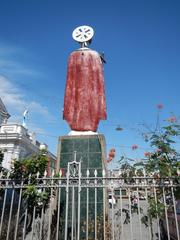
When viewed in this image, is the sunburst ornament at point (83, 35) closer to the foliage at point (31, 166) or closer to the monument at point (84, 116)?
the monument at point (84, 116)

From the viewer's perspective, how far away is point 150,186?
4758 mm

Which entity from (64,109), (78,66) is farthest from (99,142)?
(78,66)

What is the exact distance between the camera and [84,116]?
8.73m

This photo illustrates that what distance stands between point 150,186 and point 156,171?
35 cm

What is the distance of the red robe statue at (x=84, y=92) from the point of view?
8.69 metres

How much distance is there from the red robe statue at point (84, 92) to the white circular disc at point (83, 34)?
0.56 meters

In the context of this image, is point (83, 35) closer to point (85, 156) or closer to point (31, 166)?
point (85, 156)

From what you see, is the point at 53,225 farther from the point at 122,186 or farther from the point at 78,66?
the point at 78,66

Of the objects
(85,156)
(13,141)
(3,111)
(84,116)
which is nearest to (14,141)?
(13,141)

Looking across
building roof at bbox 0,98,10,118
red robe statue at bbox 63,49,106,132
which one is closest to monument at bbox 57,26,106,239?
red robe statue at bbox 63,49,106,132

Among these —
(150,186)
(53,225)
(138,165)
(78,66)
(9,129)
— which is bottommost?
(53,225)

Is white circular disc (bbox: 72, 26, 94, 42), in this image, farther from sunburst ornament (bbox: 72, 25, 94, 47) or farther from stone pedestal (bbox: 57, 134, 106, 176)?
stone pedestal (bbox: 57, 134, 106, 176)

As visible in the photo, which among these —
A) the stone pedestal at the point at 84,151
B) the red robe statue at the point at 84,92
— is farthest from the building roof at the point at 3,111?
the stone pedestal at the point at 84,151

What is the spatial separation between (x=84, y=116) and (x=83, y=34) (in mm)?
3848
